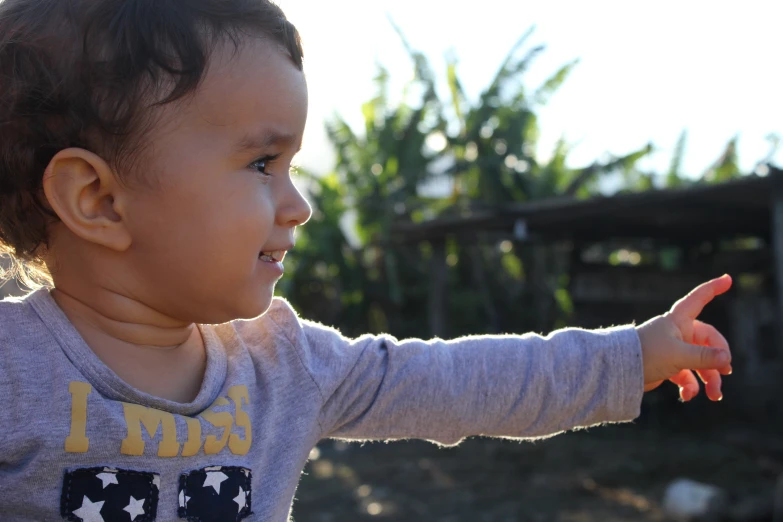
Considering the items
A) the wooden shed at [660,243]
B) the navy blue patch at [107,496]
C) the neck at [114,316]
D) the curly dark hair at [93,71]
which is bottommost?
the navy blue patch at [107,496]

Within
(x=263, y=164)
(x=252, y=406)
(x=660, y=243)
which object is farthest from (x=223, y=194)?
(x=660, y=243)

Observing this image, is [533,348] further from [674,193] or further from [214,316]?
[674,193]

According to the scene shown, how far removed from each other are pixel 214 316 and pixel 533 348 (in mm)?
552

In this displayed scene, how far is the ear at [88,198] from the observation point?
1.21 meters

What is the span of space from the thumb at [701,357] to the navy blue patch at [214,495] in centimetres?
A: 74

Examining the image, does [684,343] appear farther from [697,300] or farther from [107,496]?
[107,496]

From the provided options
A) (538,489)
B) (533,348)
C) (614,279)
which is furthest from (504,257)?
(533,348)

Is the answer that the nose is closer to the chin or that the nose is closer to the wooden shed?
the chin

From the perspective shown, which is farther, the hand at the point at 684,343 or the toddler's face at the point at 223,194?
the hand at the point at 684,343

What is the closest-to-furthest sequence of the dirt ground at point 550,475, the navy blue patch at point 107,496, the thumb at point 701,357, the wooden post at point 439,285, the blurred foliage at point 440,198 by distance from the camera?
the navy blue patch at point 107,496 → the thumb at point 701,357 → the dirt ground at point 550,475 → the wooden post at point 439,285 → the blurred foliage at point 440,198

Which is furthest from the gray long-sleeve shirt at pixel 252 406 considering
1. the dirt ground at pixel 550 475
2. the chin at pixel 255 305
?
the dirt ground at pixel 550 475

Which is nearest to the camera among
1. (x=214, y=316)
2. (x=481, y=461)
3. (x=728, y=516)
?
(x=214, y=316)

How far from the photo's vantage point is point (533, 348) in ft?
4.66

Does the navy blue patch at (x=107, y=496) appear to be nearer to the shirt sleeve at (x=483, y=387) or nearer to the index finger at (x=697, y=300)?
the shirt sleeve at (x=483, y=387)
